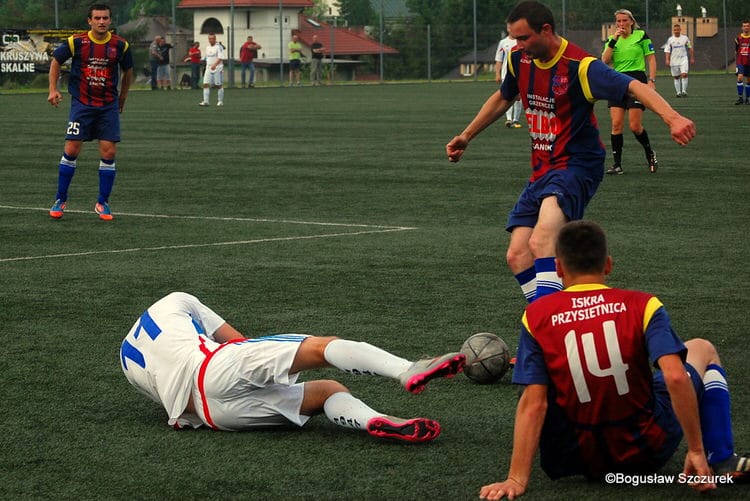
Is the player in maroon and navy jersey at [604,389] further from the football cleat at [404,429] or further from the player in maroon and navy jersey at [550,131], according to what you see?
the player in maroon and navy jersey at [550,131]

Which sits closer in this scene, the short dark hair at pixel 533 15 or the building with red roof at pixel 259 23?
the short dark hair at pixel 533 15

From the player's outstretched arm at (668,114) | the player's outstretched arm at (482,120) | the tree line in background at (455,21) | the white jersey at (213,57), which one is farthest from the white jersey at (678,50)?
the player's outstretched arm at (668,114)

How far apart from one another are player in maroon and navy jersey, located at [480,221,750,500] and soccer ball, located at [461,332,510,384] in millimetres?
1603

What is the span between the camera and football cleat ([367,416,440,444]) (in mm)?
5410

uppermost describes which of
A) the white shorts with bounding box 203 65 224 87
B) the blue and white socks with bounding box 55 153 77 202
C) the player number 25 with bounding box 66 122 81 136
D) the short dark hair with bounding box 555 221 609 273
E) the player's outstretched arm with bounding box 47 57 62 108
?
the white shorts with bounding box 203 65 224 87

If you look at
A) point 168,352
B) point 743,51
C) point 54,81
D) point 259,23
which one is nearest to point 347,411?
point 168,352

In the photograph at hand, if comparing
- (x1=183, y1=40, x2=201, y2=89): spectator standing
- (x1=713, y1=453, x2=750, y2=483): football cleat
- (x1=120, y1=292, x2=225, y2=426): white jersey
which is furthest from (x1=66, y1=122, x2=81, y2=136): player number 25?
(x1=183, y1=40, x2=201, y2=89): spectator standing

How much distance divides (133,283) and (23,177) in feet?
28.9

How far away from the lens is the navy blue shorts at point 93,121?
A: 13.5 meters

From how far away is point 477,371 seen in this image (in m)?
6.55

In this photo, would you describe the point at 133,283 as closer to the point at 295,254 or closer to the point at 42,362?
the point at 295,254

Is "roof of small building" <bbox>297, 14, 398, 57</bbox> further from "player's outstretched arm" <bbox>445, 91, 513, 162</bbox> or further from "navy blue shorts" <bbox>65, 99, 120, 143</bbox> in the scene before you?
"player's outstretched arm" <bbox>445, 91, 513, 162</bbox>

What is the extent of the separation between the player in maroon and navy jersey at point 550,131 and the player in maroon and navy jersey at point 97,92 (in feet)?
22.5

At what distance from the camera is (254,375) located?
18.2ft
